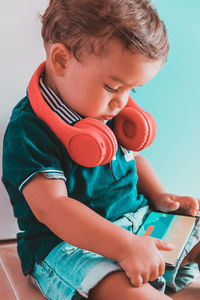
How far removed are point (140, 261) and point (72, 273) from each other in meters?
0.14

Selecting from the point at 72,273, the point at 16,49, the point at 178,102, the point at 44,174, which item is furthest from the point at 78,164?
the point at 178,102

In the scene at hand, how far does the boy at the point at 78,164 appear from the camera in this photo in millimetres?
788

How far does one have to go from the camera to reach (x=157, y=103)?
1.48m

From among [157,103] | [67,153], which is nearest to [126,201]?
[67,153]

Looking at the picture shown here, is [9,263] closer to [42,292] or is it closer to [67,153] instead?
[42,292]

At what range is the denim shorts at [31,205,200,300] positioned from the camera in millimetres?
786

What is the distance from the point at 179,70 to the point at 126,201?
669 mm

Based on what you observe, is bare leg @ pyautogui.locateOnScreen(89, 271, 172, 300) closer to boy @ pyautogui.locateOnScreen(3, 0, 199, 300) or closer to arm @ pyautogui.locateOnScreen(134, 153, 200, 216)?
boy @ pyautogui.locateOnScreen(3, 0, 199, 300)

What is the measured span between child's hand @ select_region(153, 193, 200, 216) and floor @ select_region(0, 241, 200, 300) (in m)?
0.17

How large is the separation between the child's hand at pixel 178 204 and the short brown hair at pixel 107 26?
1.23 feet

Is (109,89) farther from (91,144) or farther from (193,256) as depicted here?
(193,256)

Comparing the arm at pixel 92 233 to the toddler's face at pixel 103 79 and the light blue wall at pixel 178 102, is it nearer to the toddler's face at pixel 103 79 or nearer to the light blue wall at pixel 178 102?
the toddler's face at pixel 103 79

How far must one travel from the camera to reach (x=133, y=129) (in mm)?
1004

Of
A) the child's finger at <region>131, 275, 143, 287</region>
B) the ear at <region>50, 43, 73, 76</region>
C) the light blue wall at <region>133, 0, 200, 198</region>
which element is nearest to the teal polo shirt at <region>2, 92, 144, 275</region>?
the ear at <region>50, 43, 73, 76</region>
